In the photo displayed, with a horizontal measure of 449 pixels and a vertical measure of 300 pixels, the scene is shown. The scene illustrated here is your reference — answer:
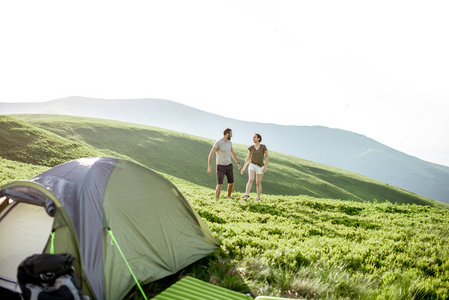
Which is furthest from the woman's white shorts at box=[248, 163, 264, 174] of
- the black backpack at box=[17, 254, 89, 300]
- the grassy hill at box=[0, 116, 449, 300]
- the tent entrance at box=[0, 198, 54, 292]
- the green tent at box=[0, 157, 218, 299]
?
the black backpack at box=[17, 254, 89, 300]

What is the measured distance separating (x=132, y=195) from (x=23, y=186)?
183 cm

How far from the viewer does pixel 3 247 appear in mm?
4941

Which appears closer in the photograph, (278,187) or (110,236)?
(110,236)

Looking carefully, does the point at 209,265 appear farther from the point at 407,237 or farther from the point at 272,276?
the point at 407,237

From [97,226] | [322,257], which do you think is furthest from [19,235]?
[322,257]

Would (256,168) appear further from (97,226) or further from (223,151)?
(97,226)

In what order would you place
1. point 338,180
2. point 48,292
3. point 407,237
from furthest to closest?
point 338,180
point 407,237
point 48,292

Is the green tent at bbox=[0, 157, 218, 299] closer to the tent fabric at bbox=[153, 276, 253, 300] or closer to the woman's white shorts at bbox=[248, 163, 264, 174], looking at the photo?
the tent fabric at bbox=[153, 276, 253, 300]

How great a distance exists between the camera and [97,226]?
187 inches

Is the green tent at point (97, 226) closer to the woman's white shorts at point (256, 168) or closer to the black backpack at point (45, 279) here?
the black backpack at point (45, 279)

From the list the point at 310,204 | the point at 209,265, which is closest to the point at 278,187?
the point at 310,204

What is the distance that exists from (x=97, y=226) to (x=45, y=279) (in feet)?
3.50

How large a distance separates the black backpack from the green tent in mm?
466

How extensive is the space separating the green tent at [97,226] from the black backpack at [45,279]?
466mm
